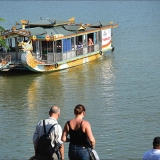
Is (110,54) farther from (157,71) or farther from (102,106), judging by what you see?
(102,106)

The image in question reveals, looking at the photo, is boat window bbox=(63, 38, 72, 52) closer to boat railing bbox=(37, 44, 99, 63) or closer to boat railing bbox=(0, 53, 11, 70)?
boat railing bbox=(37, 44, 99, 63)

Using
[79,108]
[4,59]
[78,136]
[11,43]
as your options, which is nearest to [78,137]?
[78,136]

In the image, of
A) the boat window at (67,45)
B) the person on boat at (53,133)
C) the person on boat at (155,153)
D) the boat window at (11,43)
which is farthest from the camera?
the boat window at (67,45)

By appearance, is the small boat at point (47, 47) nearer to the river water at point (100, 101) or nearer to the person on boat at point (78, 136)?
the river water at point (100, 101)

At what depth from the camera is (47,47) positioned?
85.8 ft

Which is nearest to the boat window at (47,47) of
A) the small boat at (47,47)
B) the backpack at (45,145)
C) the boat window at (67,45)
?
the small boat at (47,47)

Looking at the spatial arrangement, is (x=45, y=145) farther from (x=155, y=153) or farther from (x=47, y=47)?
(x=47, y=47)

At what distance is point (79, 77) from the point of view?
2464 centimetres

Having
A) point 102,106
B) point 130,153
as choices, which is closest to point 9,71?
point 102,106

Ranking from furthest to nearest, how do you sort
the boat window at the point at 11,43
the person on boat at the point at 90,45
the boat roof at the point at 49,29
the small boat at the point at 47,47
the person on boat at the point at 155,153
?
the person on boat at the point at 90,45
the boat window at the point at 11,43
the boat roof at the point at 49,29
the small boat at the point at 47,47
the person on boat at the point at 155,153

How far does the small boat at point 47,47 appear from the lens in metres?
24.9

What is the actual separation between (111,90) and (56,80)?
358 centimetres

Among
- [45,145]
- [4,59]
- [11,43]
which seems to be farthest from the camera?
[11,43]

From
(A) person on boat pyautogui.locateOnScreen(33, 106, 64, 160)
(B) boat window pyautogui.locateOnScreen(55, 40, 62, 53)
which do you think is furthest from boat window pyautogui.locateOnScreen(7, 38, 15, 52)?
(A) person on boat pyautogui.locateOnScreen(33, 106, 64, 160)
